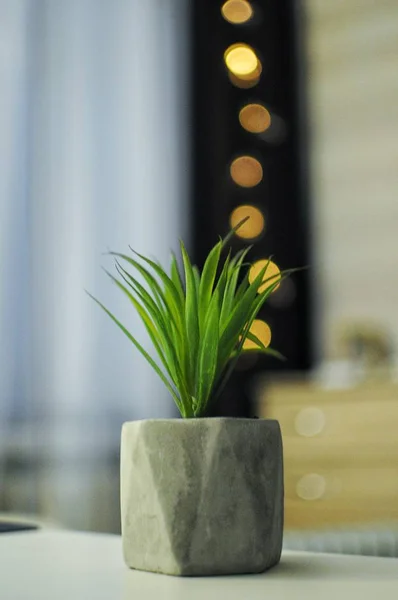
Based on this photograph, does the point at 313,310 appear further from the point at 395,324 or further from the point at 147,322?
the point at 147,322

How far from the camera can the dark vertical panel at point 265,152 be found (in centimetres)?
413

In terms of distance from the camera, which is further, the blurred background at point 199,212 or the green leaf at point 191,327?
the blurred background at point 199,212

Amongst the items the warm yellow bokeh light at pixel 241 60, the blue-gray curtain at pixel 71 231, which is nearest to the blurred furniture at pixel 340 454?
the blue-gray curtain at pixel 71 231

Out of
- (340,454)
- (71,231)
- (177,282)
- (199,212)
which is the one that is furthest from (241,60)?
(177,282)

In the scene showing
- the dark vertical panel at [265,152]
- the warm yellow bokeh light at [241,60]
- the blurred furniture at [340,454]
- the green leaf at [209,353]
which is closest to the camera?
the green leaf at [209,353]

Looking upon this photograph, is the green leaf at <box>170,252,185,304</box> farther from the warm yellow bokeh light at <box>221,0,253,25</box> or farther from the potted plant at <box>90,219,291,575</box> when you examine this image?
the warm yellow bokeh light at <box>221,0,253,25</box>

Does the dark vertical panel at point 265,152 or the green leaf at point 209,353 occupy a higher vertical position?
the dark vertical panel at point 265,152

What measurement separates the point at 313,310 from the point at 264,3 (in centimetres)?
154

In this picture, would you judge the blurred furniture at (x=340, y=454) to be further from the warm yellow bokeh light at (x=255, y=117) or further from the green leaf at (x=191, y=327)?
the green leaf at (x=191, y=327)

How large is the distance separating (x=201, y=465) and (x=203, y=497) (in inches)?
1.1

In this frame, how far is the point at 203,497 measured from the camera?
78 cm

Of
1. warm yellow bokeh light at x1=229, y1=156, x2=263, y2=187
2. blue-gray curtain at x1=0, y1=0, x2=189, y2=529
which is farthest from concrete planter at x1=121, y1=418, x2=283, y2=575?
warm yellow bokeh light at x1=229, y1=156, x2=263, y2=187

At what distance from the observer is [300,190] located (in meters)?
4.26

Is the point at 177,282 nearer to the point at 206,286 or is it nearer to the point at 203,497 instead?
the point at 206,286
